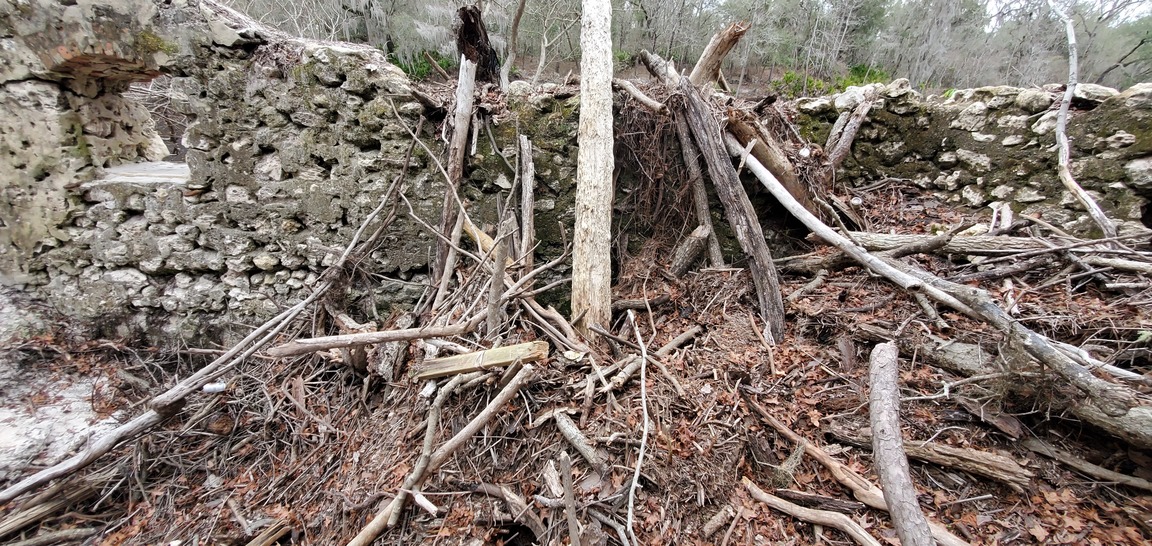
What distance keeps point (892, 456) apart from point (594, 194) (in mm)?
2546

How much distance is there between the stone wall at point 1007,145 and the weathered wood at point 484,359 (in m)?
3.84

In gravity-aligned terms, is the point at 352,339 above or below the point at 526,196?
below

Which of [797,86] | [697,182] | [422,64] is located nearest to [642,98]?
[697,182]

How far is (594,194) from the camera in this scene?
357cm

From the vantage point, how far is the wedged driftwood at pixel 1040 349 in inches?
86.3

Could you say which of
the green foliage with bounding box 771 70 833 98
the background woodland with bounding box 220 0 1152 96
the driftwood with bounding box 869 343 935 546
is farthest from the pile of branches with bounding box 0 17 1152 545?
the background woodland with bounding box 220 0 1152 96

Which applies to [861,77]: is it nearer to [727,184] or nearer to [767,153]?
[767,153]

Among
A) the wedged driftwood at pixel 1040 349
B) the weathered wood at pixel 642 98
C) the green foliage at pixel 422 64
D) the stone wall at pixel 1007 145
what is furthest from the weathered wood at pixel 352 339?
the green foliage at pixel 422 64

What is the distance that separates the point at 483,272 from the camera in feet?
12.0

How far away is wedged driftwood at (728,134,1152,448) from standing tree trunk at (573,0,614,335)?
2027mm

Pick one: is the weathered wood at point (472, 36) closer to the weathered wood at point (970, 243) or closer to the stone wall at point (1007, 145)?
the stone wall at point (1007, 145)

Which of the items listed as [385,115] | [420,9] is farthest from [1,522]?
[420,9]

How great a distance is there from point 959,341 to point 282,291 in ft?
17.9

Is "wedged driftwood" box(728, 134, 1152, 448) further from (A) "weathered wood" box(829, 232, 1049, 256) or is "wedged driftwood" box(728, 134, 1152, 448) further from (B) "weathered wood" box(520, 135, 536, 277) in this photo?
(B) "weathered wood" box(520, 135, 536, 277)
